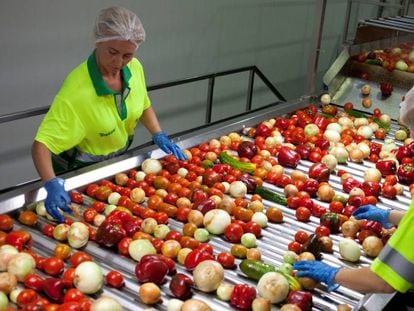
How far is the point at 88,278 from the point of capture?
2.33 metres

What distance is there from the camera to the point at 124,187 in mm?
3352

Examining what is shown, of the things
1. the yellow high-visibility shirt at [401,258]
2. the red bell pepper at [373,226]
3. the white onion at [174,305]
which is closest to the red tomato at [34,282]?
the white onion at [174,305]

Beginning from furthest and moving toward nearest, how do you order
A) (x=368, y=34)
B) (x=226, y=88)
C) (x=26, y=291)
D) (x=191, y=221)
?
1. (x=226, y=88)
2. (x=368, y=34)
3. (x=191, y=221)
4. (x=26, y=291)

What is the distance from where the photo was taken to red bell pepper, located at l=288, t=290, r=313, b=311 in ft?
7.76

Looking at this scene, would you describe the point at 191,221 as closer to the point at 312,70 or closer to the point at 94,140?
the point at 94,140

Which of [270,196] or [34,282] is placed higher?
[34,282]

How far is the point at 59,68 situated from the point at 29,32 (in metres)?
0.48

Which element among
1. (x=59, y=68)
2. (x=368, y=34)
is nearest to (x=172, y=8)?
(x=59, y=68)

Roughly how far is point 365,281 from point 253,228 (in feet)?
2.68

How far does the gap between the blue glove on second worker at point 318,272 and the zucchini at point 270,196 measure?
846mm

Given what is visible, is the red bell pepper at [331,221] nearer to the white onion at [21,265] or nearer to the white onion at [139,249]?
the white onion at [139,249]

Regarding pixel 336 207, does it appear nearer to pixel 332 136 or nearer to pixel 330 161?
pixel 330 161

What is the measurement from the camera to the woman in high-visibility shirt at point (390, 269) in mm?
2090

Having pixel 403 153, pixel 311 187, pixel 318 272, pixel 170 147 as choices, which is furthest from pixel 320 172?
pixel 318 272
